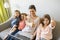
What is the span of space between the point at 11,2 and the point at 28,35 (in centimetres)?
107

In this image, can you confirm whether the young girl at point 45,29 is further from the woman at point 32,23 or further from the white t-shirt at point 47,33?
the woman at point 32,23

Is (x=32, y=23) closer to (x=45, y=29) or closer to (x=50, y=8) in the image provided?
(x=45, y=29)

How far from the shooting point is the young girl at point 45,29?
191 centimetres

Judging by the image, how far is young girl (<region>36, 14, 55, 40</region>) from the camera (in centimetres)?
191

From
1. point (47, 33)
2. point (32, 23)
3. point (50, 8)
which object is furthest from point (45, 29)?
point (50, 8)

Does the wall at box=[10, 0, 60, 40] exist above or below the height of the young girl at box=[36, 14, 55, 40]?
above

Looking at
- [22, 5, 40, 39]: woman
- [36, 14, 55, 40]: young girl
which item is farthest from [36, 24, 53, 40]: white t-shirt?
[22, 5, 40, 39]: woman

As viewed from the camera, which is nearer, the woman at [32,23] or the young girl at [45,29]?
the young girl at [45,29]

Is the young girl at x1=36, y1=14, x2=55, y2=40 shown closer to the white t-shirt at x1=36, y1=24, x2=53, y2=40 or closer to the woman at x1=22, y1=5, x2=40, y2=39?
the white t-shirt at x1=36, y1=24, x2=53, y2=40

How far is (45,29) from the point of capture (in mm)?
1945

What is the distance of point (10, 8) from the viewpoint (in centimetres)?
300

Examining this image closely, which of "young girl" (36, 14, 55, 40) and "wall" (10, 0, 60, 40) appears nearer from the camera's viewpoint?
"young girl" (36, 14, 55, 40)

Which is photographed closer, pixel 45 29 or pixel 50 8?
pixel 45 29

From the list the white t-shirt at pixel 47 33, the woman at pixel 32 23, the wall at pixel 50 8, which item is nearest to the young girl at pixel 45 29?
the white t-shirt at pixel 47 33
